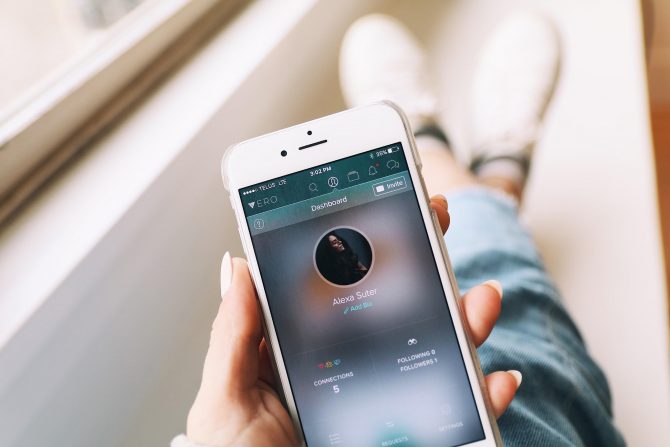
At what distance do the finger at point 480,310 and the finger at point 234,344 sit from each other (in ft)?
0.43

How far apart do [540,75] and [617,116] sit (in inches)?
6.7

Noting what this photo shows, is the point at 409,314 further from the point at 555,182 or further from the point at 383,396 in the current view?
the point at 555,182

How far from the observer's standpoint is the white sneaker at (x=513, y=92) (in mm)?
878

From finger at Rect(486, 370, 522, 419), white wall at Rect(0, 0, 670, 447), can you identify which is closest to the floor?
white wall at Rect(0, 0, 670, 447)

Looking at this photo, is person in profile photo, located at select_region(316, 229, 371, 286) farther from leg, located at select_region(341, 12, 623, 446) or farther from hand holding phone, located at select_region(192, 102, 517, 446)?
leg, located at select_region(341, 12, 623, 446)

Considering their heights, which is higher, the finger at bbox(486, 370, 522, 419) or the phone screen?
the phone screen

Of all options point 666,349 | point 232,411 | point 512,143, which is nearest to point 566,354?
point 666,349

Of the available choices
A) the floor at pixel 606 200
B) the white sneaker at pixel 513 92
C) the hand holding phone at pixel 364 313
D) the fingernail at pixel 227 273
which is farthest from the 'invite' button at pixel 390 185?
the white sneaker at pixel 513 92

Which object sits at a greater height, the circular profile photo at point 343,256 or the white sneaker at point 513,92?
the white sneaker at point 513,92

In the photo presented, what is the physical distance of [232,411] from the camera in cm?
34

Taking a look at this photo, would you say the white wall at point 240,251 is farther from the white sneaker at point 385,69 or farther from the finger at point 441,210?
the finger at point 441,210

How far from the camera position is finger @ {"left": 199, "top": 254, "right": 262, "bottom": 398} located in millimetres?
339

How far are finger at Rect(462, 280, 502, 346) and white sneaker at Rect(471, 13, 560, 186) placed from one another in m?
0.52

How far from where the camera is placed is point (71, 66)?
54 cm
